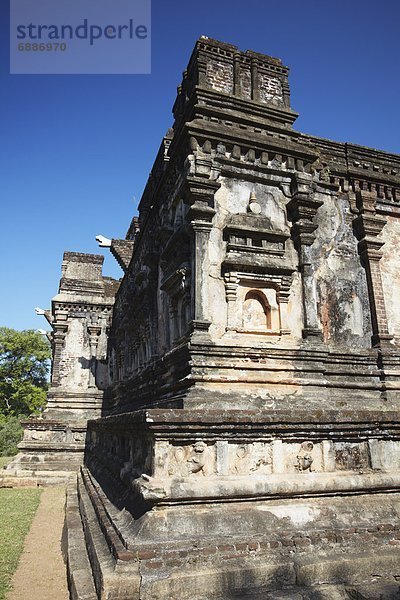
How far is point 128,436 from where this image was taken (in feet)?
20.8

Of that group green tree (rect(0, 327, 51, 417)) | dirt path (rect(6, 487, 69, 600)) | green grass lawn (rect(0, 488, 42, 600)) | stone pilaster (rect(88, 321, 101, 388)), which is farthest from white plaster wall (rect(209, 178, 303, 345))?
green tree (rect(0, 327, 51, 417))

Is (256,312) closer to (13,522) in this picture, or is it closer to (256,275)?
(256,275)

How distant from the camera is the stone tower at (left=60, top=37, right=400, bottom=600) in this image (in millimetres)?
4250

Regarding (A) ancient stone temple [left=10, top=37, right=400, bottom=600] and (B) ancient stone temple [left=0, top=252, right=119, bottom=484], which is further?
(B) ancient stone temple [left=0, top=252, right=119, bottom=484]

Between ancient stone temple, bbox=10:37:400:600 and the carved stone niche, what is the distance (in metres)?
0.03

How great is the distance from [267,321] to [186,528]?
4.02 meters

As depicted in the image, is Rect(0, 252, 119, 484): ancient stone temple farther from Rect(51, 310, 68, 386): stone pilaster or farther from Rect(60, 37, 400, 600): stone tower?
Rect(60, 37, 400, 600): stone tower

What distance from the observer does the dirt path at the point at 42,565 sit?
521 cm

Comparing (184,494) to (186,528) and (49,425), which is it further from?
(49,425)

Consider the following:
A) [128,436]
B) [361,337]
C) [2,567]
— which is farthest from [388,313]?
[2,567]

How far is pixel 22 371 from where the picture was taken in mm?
39219

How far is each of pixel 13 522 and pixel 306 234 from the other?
25.8 feet

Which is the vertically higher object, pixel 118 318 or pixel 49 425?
pixel 118 318

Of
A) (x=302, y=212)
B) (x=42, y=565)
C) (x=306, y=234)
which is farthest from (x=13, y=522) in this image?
(x=302, y=212)
